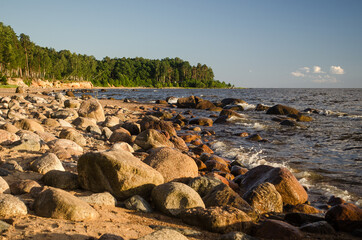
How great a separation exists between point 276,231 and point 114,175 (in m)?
2.47

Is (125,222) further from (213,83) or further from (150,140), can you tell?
(213,83)

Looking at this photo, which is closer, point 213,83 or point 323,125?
point 323,125

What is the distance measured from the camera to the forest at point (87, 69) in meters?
58.8

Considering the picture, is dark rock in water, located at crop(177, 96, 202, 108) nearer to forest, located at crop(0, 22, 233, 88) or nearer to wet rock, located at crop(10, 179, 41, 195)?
forest, located at crop(0, 22, 233, 88)

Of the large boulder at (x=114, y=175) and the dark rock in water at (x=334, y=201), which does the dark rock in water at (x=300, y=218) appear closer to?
the dark rock in water at (x=334, y=201)

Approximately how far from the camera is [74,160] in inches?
229

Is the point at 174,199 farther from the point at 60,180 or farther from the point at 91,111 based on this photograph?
the point at 91,111

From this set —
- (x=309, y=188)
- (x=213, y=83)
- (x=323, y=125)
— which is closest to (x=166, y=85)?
(x=213, y=83)

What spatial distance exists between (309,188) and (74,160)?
5.36m

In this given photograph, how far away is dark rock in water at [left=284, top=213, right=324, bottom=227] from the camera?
444 cm

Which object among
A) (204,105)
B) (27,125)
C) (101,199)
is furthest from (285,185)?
(204,105)

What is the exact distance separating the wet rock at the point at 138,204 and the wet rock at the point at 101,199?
0.20 metres

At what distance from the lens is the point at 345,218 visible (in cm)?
425

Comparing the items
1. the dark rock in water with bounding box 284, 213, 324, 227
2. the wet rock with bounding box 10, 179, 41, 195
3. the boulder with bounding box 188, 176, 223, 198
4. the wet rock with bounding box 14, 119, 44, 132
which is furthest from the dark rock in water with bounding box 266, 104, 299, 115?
the wet rock with bounding box 10, 179, 41, 195
